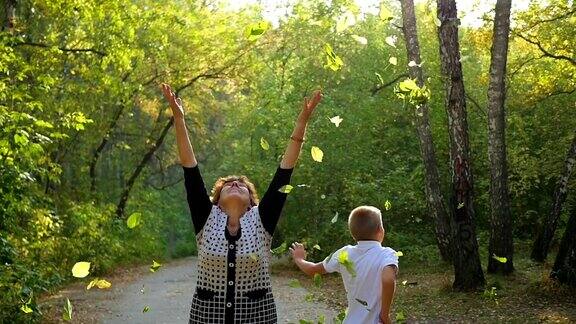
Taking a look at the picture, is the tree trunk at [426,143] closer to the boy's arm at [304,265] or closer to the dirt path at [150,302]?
the dirt path at [150,302]

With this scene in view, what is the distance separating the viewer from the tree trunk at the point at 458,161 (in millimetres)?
11727

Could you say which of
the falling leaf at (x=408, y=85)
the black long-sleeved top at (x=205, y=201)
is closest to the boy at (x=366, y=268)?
the black long-sleeved top at (x=205, y=201)

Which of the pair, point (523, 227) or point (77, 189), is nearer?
point (523, 227)

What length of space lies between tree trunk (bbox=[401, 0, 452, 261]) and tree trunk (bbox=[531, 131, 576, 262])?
2.29 meters

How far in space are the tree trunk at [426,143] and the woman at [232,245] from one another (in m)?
11.8

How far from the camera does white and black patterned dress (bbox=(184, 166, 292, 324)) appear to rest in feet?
12.6

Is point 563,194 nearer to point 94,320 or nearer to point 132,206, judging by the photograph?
point 94,320

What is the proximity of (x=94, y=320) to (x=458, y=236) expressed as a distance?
7.06 meters

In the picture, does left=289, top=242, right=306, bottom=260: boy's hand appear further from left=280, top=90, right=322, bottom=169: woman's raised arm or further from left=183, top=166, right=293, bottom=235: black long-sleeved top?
left=280, top=90, right=322, bottom=169: woman's raised arm

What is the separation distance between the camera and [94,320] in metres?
12.7

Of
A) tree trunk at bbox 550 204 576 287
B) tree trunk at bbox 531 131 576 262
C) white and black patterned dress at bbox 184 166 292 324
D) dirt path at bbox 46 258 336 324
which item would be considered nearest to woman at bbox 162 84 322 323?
white and black patterned dress at bbox 184 166 292 324

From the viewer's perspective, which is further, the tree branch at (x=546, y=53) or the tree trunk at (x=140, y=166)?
the tree trunk at (x=140, y=166)

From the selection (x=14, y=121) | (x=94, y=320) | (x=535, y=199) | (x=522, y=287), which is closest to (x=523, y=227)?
(x=535, y=199)

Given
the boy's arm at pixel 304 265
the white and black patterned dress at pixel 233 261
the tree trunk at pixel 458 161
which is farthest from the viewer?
the tree trunk at pixel 458 161
